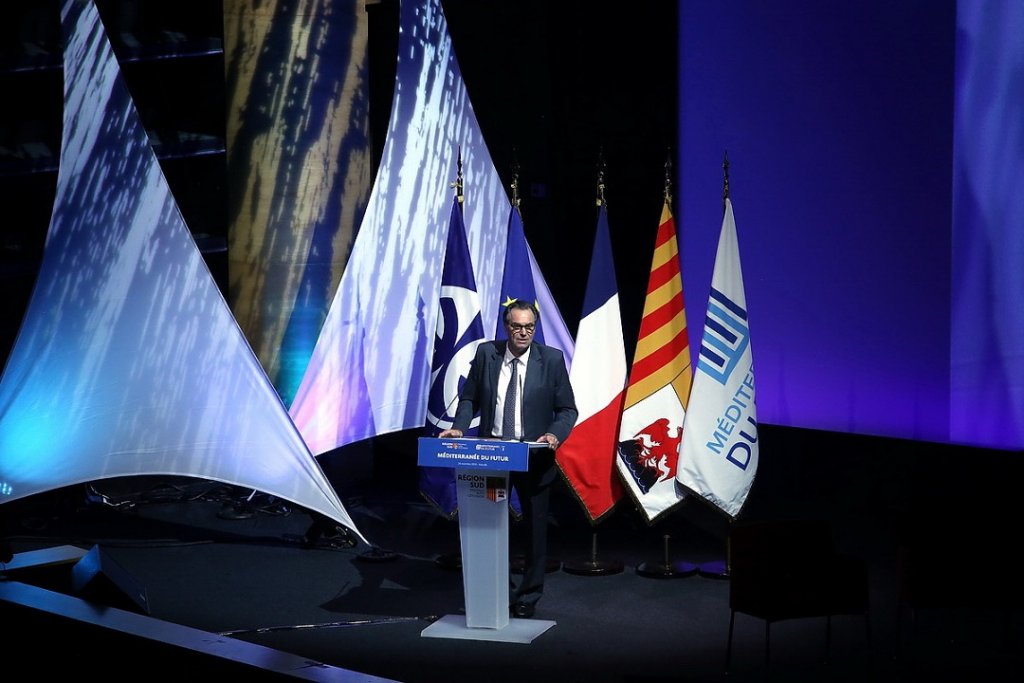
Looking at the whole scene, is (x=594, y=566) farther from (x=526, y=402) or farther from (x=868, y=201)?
(x=868, y=201)

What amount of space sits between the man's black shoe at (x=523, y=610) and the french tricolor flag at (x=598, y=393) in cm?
89

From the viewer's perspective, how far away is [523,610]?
4.45 metres

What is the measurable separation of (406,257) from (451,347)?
1262mm

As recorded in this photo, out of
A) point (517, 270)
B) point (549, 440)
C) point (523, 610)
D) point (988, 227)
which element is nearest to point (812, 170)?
point (988, 227)

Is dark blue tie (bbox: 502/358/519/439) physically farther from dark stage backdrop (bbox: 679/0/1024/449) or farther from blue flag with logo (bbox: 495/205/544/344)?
dark stage backdrop (bbox: 679/0/1024/449)

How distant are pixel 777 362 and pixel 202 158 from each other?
4.44m

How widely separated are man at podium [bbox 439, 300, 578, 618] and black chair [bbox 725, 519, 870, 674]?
0.91 m

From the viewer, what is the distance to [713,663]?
3.86 meters

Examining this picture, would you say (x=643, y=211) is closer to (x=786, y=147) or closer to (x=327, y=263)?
(x=786, y=147)

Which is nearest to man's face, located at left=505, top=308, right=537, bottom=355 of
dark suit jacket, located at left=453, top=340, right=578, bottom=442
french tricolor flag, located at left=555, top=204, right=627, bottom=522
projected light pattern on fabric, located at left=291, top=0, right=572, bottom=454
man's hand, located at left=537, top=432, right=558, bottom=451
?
dark suit jacket, located at left=453, top=340, right=578, bottom=442

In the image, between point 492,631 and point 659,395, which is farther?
point 659,395

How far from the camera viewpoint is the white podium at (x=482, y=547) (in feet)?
13.0

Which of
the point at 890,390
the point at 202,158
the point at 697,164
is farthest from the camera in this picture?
the point at 202,158

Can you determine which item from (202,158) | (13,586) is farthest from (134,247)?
(13,586)
